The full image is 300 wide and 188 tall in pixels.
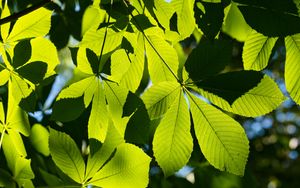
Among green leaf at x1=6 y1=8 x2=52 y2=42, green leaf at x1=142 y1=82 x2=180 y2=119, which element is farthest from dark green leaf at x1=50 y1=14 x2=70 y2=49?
green leaf at x1=142 y1=82 x2=180 y2=119

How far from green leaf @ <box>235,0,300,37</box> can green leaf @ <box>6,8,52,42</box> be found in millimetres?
646

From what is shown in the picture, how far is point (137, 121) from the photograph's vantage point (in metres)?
1.11

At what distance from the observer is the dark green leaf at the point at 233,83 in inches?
41.9

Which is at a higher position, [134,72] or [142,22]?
[142,22]

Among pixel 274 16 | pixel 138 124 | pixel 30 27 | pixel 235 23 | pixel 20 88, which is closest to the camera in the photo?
pixel 274 16

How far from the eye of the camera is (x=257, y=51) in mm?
1149

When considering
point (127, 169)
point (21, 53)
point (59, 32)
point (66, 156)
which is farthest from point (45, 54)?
point (59, 32)

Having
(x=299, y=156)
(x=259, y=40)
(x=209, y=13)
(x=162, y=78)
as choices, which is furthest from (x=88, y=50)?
(x=299, y=156)

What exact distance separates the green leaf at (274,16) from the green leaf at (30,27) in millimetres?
646

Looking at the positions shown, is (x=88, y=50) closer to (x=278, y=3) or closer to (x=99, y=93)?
(x=99, y=93)

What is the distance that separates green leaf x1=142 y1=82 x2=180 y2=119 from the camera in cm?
113

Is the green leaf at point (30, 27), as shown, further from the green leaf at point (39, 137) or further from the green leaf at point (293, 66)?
the green leaf at point (293, 66)

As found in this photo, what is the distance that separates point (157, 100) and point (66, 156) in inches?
12.3

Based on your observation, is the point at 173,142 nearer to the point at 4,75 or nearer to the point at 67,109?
the point at 67,109
